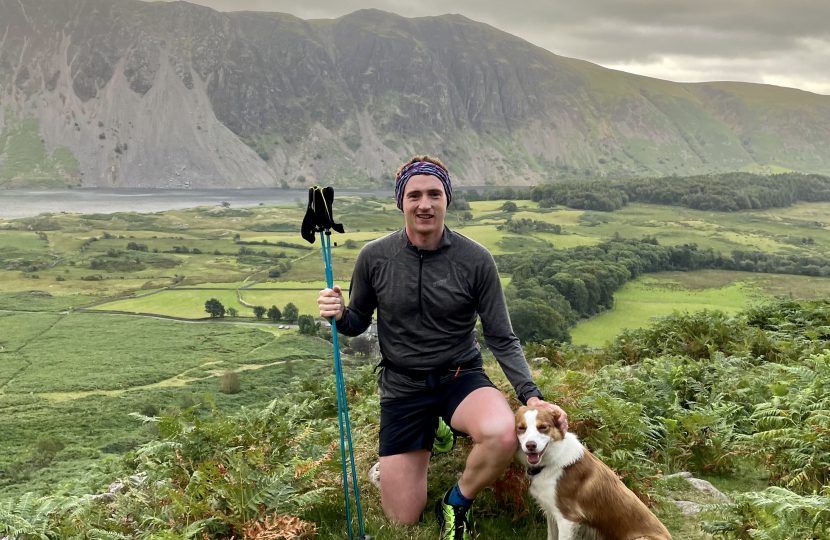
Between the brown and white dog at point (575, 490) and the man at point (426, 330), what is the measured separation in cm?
61

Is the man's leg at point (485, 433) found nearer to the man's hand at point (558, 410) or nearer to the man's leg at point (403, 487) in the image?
the man's hand at point (558, 410)

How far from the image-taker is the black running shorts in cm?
506

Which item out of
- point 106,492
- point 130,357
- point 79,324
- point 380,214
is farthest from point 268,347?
point 380,214

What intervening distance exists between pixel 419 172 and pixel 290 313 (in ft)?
338

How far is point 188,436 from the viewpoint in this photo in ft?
19.0

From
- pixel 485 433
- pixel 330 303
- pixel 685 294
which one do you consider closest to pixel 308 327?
pixel 685 294

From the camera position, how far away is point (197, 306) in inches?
4697

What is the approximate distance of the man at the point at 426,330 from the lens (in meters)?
4.87

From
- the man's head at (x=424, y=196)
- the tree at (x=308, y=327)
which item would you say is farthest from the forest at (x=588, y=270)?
the man's head at (x=424, y=196)

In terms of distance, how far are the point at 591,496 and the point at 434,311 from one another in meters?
1.98

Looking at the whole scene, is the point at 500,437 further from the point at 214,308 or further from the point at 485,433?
the point at 214,308

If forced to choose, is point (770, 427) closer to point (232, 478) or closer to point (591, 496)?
point (591, 496)

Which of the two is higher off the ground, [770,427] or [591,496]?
[591,496]

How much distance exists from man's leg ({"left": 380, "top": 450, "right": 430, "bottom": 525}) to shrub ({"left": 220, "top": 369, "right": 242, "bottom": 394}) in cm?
7087
